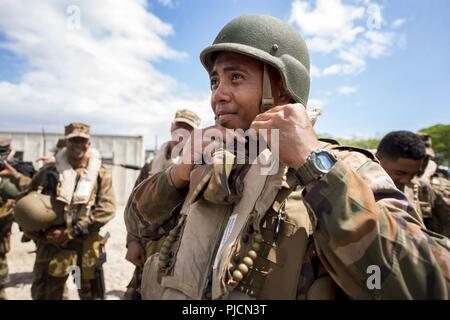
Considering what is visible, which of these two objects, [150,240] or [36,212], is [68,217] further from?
[150,240]

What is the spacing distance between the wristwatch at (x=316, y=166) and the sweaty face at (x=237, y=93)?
55 centimetres

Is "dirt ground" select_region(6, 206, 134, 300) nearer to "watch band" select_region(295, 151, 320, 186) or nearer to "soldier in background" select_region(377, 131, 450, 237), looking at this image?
"soldier in background" select_region(377, 131, 450, 237)

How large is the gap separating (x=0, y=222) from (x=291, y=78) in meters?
6.74

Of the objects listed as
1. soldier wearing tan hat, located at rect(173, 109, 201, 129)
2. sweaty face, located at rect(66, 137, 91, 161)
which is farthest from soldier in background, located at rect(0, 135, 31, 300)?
soldier wearing tan hat, located at rect(173, 109, 201, 129)

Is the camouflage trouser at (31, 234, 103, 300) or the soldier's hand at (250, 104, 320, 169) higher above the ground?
the soldier's hand at (250, 104, 320, 169)

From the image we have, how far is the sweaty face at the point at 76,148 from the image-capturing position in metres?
5.54

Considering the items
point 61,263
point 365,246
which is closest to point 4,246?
point 61,263

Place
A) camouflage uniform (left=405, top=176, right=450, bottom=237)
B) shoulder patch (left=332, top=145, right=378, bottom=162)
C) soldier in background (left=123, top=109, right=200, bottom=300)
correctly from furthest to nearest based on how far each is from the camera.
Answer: camouflage uniform (left=405, top=176, right=450, bottom=237)
soldier in background (left=123, top=109, right=200, bottom=300)
shoulder patch (left=332, top=145, right=378, bottom=162)

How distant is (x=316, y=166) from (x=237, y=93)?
661 millimetres

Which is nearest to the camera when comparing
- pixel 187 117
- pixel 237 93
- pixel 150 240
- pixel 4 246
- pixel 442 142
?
pixel 237 93

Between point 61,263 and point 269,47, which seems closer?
point 269,47

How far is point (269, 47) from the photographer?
1910 mm

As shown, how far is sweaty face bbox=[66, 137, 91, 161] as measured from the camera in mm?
5543
